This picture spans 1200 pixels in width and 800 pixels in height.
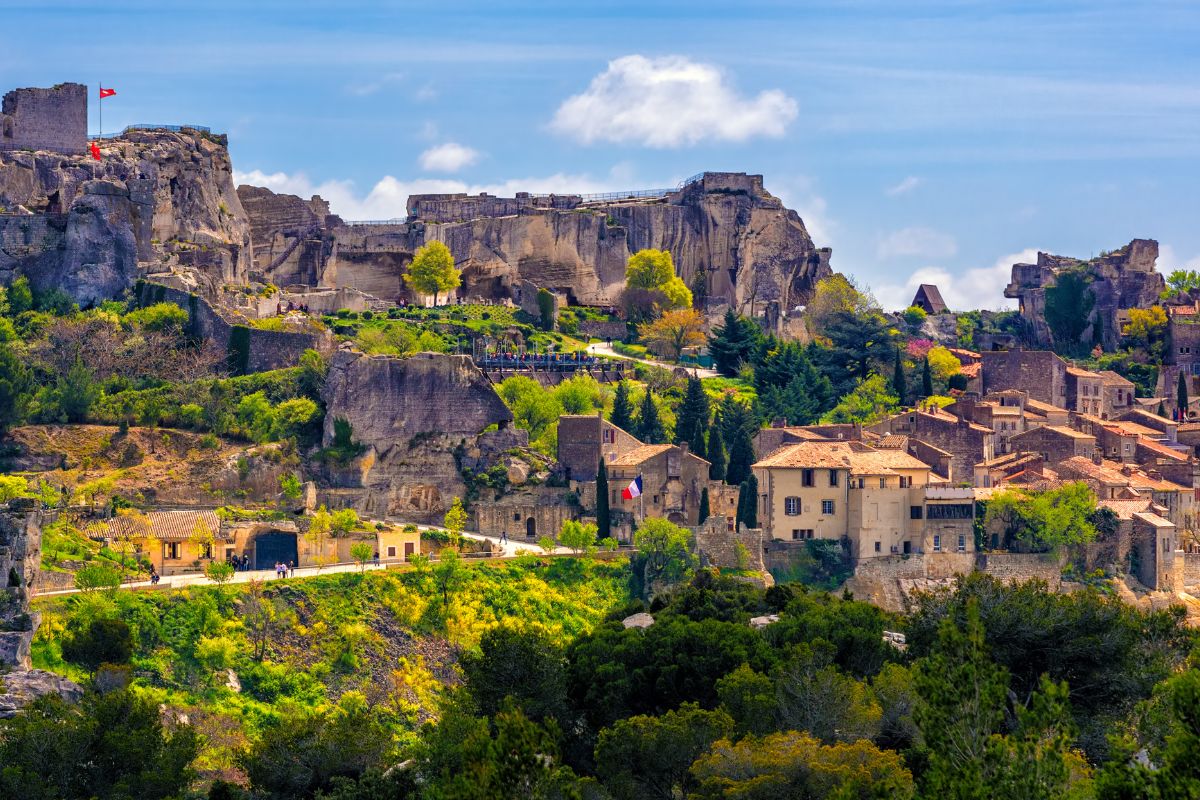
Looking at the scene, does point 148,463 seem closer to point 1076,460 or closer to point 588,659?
point 588,659

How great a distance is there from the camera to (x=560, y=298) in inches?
4537

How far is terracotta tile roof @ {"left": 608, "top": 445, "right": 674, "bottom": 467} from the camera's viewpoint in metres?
84.8

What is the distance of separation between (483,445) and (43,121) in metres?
30.3

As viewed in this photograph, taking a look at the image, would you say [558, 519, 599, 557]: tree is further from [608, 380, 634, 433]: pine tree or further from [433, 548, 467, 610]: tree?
[608, 380, 634, 433]: pine tree

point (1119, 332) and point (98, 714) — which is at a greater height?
point (1119, 332)

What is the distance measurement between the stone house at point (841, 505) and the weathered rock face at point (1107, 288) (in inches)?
1340

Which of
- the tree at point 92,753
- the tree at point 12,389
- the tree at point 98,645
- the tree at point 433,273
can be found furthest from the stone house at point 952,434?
the tree at point 92,753

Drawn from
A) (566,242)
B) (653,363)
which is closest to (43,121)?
(566,242)

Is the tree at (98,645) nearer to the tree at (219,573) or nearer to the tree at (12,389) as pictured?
the tree at (219,573)

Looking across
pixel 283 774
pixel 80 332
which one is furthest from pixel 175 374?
pixel 283 774

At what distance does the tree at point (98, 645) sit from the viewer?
2628 inches

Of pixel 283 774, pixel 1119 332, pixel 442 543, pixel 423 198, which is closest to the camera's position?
pixel 283 774

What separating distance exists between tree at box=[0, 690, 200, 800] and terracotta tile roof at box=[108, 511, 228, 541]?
745 inches

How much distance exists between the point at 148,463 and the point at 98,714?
89.3 feet
